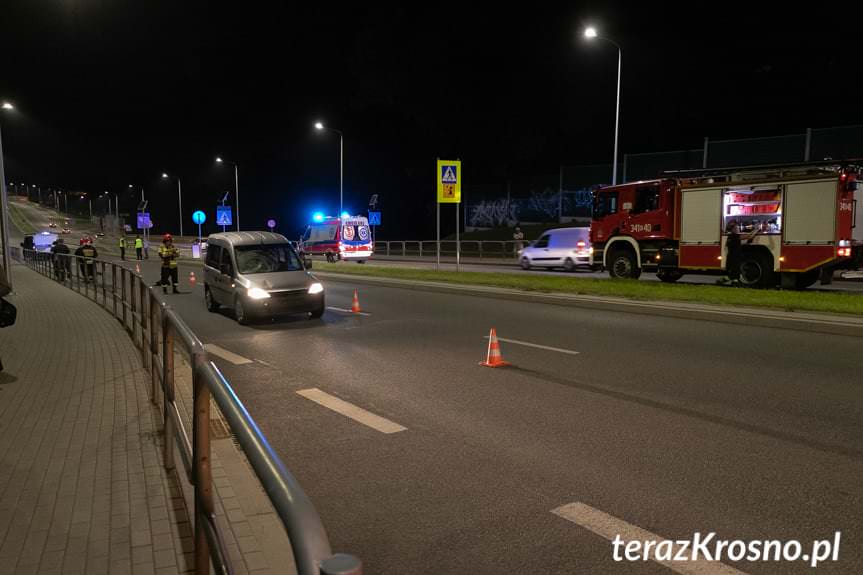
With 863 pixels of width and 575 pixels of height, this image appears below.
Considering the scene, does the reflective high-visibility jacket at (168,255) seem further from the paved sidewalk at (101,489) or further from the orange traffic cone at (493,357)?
the orange traffic cone at (493,357)

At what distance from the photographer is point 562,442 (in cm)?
532

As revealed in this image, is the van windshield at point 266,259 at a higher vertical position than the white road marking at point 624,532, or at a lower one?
higher

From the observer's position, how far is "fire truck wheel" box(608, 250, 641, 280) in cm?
2036

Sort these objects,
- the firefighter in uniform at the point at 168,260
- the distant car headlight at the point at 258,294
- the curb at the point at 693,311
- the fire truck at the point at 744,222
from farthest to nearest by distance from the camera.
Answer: the firefighter in uniform at the point at 168,260 < the fire truck at the point at 744,222 < the distant car headlight at the point at 258,294 < the curb at the point at 693,311

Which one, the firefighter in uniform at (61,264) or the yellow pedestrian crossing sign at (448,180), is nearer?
the yellow pedestrian crossing sign at (448,180)

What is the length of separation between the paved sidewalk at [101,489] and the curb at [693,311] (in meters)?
10.1

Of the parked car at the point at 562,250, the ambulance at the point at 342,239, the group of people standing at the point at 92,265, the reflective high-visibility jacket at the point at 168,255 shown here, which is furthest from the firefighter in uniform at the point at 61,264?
the parked car at the point at 562,250

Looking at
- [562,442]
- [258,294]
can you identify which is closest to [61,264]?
[258,294]

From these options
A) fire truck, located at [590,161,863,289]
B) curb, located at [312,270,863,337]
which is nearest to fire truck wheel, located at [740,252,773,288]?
fire truck, located at [590,161,863,289]

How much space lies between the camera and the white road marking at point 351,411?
5.85 metres

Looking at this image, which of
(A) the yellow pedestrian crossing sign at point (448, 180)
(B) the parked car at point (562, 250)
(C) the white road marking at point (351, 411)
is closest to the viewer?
(C) the white road marking at point (351, 411)

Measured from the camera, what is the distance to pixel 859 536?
11.9ft

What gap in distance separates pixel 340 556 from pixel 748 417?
5741 mm

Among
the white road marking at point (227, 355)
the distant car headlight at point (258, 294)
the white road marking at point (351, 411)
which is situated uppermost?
the distant car headlight at point (258, 294)
